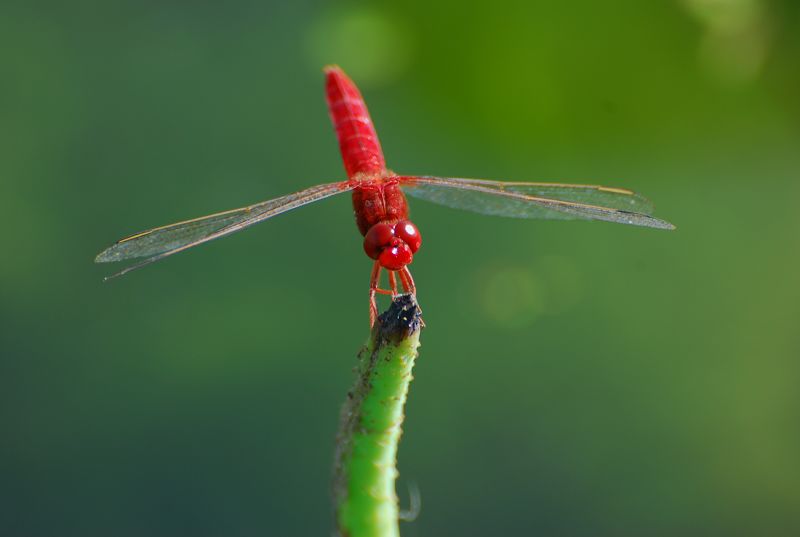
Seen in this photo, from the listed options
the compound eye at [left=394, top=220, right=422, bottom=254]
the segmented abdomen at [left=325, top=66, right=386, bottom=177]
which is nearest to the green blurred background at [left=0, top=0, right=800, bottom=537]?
the segmented abdomen at [left=325, top=66, right=386, bottom=177]

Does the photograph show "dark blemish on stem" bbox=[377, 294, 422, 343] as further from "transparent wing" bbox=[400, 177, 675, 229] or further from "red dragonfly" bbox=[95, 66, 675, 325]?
"transparent wing" bbox=[400, 177, 675, 229]

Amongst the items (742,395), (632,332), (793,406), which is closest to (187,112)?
(632,332)

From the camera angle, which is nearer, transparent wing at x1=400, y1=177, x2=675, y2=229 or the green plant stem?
the green plant stem

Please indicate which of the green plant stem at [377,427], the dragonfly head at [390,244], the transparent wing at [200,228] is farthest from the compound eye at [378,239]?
the green plant stem at [377,427]

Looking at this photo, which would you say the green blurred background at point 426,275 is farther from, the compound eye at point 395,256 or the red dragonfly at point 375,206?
the compound eye at point 395,256

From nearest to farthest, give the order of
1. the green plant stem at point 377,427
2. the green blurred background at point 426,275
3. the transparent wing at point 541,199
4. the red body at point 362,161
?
the green plant stem at point 377,427 → the red body at point 362,161 → the transparent wing at point 541,199 → the green blurred background at point 426,275

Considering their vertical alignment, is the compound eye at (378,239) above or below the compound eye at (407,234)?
below

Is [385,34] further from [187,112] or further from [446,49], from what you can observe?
[187,112]
